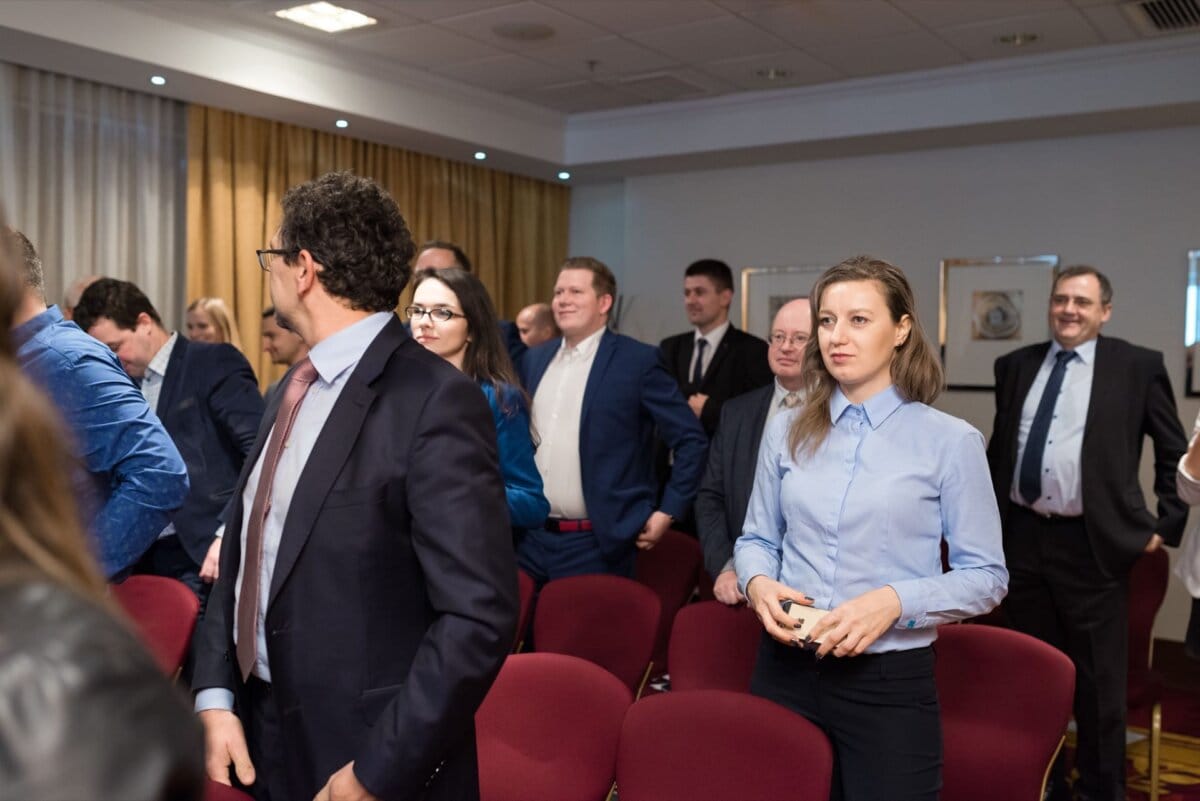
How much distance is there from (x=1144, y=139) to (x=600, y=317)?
4.22m

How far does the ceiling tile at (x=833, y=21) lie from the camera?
539 centimetres

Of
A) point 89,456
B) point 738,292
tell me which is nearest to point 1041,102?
point 738,292

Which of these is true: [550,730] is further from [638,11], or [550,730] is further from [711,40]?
[711,40]

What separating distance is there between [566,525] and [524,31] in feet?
10.0

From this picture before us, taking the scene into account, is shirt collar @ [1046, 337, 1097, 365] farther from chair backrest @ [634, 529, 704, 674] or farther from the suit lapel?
the suit lapel

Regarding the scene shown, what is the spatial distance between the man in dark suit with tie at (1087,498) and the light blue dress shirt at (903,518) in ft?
6.29

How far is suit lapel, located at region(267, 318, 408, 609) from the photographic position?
63.2 inches

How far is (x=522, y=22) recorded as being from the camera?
5.73 m

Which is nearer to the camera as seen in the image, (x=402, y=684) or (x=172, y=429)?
(x=402, y=684)

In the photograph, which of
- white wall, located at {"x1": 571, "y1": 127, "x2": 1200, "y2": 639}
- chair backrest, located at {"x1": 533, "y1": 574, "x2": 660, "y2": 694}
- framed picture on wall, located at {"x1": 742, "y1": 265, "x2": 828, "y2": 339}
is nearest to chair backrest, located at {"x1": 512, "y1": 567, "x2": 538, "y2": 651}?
chair backrest, located at {"x1": 533, "y1": 574, "x2": 660, "y2": 694}

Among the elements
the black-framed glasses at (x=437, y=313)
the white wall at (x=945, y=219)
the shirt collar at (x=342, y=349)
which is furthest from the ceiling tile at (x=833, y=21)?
the shirt collar at (x=342, y=349)

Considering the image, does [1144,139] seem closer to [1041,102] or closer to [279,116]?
[1041,102]

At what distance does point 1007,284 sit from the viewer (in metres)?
7.05

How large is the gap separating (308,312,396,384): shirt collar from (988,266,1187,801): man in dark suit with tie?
3.00 m
